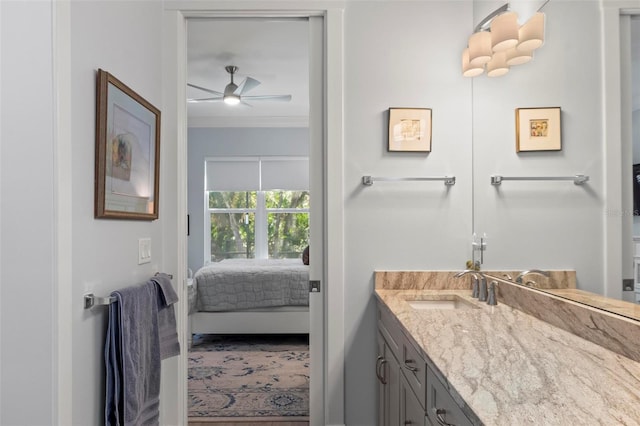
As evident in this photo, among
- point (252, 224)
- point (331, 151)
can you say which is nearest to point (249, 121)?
point (252, 224)

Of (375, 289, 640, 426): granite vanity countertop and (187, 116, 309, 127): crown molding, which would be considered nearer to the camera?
(375, 289, 640, 426): granite vanity countertop

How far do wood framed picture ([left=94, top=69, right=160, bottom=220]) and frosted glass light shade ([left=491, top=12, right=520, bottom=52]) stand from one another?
1.70 m

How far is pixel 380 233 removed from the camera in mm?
2227

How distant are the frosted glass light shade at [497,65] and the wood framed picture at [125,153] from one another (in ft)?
5.72

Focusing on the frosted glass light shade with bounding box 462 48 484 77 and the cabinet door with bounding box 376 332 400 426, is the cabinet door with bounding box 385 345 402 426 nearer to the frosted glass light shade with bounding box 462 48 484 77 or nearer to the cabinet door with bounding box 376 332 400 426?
the cabinet door with bounding box 376 332 400 426

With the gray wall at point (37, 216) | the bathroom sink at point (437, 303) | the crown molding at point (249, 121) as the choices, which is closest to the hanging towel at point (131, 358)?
the gray wall at point (37, 216)

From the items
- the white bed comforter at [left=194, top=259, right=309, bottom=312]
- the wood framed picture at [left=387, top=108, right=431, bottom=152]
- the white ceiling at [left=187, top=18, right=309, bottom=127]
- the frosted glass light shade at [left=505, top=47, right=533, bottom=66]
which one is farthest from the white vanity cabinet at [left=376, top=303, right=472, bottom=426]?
the white bed comforter at [left=194, top=259, right=309, bottom=312]

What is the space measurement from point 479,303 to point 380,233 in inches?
24.8

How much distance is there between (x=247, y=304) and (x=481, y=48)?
306 cm

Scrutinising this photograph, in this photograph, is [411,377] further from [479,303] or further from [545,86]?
[545,86]

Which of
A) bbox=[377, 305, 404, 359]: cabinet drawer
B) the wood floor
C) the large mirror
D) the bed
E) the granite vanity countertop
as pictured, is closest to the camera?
the granite vanity countertop

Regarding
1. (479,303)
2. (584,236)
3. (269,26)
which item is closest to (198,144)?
(269,26)

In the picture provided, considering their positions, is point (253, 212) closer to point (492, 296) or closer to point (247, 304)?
point (247, 304)

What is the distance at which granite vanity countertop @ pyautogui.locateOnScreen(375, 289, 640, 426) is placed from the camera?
82cm
